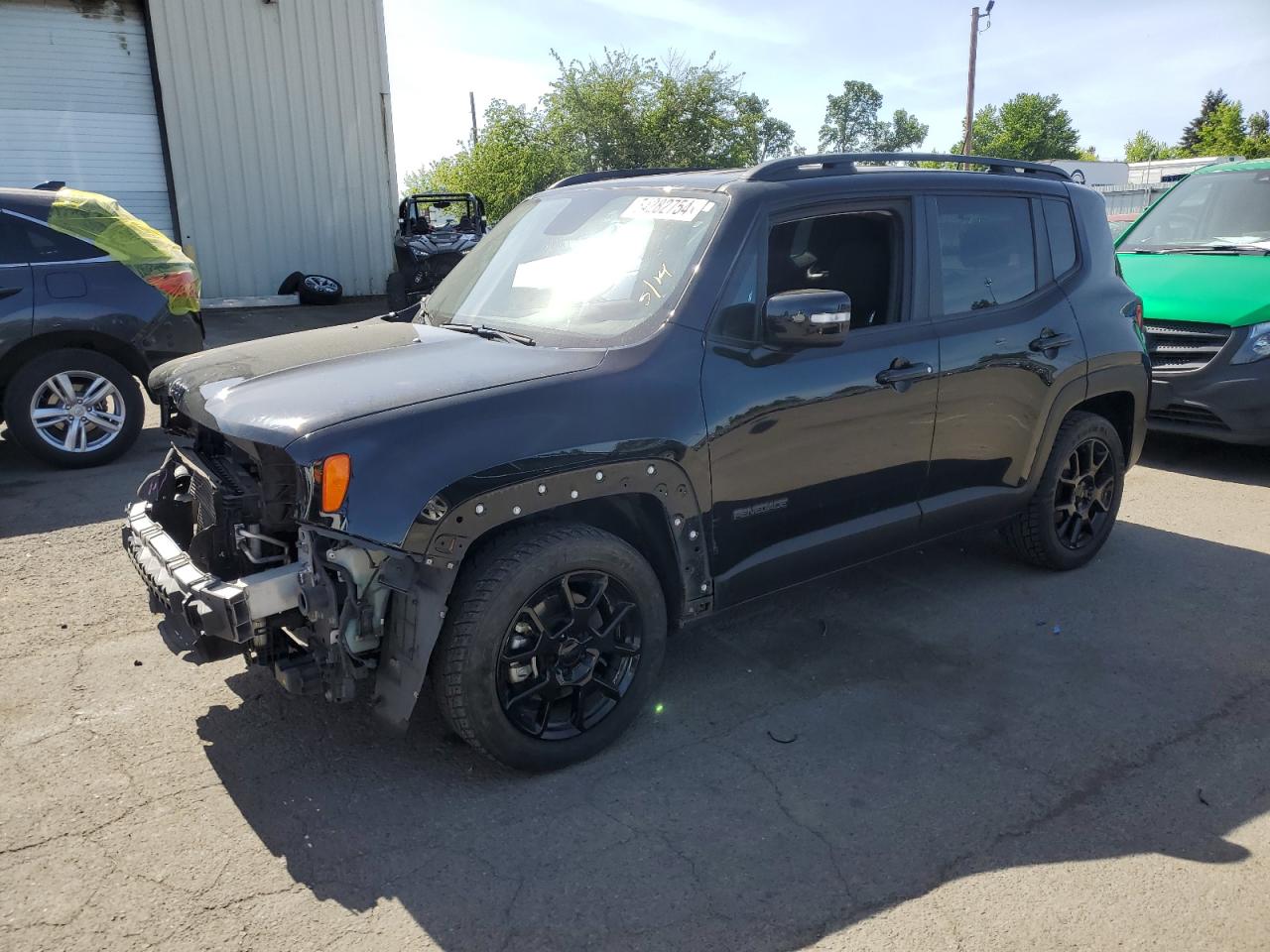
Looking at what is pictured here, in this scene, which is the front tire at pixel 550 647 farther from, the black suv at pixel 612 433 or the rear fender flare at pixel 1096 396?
the rear fender flare at pixel 1096 396

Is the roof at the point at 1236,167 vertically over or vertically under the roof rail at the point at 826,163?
over

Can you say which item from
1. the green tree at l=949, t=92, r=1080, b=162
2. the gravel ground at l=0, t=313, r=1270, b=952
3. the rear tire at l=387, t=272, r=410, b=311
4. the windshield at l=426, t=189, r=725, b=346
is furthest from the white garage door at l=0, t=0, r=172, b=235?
the green tree at l=949, t=92, r=1080, b=162

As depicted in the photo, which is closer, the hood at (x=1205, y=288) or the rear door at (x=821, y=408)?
the rear door at (x=821, y=408)

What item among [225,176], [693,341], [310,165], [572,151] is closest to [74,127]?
[225,176]

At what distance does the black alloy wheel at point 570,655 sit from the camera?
313 cm

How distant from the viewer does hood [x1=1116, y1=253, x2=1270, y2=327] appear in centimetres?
693

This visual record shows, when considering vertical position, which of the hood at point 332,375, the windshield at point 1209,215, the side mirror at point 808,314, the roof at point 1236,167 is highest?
the roof at point 1236,167

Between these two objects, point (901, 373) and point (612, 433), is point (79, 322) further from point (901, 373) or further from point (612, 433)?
point (901, 373)

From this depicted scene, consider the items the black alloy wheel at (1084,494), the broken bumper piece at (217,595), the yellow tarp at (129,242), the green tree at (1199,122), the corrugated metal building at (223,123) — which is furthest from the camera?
the green tree at (1199,122)

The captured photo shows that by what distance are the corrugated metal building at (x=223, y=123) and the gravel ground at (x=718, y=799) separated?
467 inches

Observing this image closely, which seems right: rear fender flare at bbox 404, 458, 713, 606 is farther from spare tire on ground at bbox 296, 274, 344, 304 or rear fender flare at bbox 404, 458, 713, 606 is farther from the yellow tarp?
spare tire on ground at bbox 296, 274, 344, 304

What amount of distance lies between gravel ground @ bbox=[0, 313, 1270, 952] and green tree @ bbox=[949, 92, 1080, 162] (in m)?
89.7

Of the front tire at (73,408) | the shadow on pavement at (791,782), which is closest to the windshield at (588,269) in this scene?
the shadow on pavement at (791,782)

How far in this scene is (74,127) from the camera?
14047mm
